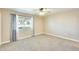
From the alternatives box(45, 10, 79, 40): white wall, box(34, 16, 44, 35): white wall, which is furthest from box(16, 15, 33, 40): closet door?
box(45, 10, 79, 40): white wall

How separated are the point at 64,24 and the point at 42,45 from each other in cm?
87

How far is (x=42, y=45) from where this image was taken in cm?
200

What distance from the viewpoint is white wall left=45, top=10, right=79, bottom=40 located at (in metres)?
2.09

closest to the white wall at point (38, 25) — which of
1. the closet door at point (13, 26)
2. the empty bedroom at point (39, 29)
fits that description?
the empty bedroom at point (39, 29)

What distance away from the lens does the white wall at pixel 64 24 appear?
209 cm

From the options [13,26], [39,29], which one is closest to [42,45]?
[39,29]

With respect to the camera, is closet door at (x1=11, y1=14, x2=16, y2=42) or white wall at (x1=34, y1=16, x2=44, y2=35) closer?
closet door at (x1=11, y1=14, x2=16, y2=42)

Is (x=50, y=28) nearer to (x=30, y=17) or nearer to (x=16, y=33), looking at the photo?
(x=30, y=17)

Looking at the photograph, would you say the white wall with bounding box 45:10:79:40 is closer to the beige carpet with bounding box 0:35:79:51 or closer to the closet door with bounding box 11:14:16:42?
the beige carpet with bounding box 0:35:79:51

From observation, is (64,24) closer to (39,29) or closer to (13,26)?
(39,29)

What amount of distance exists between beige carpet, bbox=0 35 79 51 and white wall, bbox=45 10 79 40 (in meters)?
0.19
